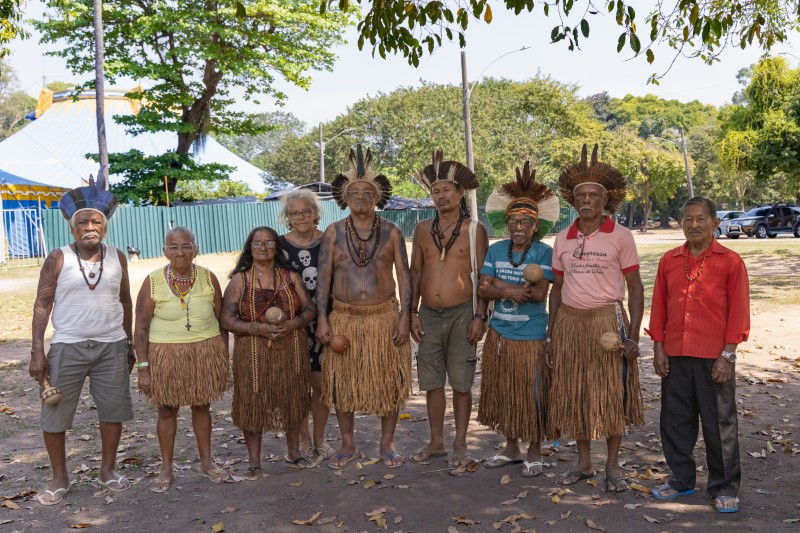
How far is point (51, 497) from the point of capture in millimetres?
4426

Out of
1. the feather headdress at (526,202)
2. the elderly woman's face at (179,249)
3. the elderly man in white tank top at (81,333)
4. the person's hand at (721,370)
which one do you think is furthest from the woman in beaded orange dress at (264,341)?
the person's hand at (721,370)

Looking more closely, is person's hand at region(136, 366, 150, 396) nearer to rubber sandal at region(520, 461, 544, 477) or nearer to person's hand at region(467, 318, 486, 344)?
person's hand at region(467, 318, 486, 344)

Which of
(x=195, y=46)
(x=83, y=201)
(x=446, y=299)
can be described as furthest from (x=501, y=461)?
(x=195, y=46)

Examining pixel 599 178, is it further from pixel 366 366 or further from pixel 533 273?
pixel 366 366

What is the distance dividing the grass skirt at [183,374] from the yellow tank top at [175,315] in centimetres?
5

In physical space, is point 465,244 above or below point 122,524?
above

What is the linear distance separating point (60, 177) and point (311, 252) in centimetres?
2412

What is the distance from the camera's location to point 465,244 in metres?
5.04

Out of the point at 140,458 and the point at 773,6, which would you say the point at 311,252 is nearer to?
the point at 140,458

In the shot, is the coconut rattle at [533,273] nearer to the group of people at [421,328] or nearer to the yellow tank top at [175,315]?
the group of people at [421,328]

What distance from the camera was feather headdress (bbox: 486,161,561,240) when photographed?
4.76 m

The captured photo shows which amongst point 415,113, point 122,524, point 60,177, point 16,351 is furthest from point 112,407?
point 415,113

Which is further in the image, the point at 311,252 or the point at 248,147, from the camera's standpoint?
the point at 248,147

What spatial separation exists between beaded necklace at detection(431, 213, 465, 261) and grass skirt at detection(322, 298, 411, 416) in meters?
0.53
